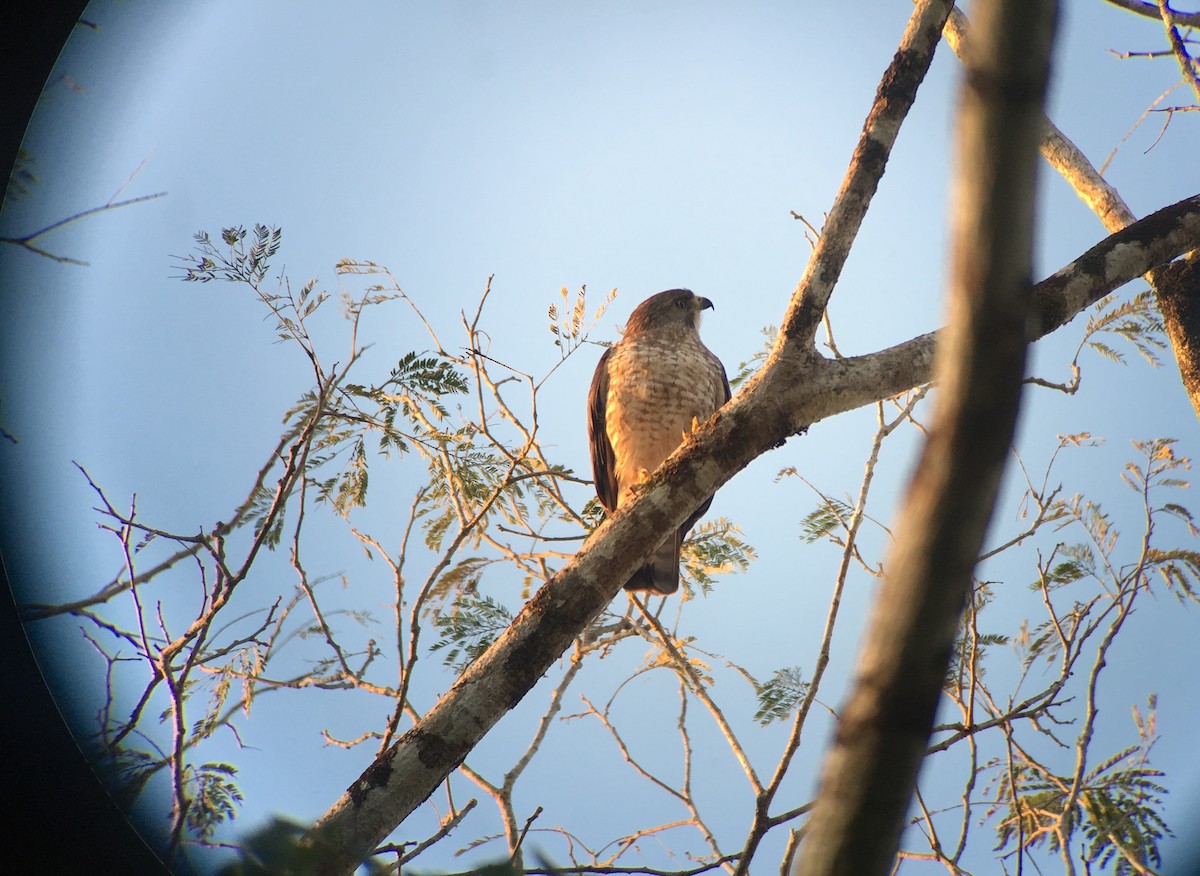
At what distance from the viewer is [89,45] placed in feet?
9.05

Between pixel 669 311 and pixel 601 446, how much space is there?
125 centimetres

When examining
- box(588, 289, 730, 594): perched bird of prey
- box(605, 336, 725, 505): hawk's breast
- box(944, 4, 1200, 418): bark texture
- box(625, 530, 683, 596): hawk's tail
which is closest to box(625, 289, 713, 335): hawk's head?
box(588, 289, 730, 594): perched bird of prey

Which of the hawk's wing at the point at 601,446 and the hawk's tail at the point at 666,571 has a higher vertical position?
the hawk's wing at the point at 601,446

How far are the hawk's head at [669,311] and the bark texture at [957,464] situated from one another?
5507 millimetres

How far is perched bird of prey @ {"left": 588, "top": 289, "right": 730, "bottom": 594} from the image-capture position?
5512 millimetres

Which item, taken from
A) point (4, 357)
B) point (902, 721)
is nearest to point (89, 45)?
point (4, 357)

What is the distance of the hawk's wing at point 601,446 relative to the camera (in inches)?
230

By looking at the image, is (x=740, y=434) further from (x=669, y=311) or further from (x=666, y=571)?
(x=669, y=311)

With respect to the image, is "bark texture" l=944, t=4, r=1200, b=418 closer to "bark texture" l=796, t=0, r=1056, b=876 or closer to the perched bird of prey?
the perched bird of prey

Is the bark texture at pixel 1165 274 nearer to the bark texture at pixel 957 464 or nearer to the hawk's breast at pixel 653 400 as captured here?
the hawk's breast at pixel 653 400

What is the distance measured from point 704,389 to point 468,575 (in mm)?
2270

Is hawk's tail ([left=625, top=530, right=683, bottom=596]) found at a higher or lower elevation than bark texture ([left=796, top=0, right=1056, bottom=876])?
higher

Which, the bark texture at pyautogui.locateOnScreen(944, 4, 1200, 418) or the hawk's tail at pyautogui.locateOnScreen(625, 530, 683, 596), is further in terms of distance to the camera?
the hawk's tail at pyautogui.locateOnScreen(625, 530, 683, 596)

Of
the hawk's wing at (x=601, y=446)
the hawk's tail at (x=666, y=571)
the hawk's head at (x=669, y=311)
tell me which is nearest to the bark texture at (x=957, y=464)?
the hawk's tail at (x=666, y=571)
